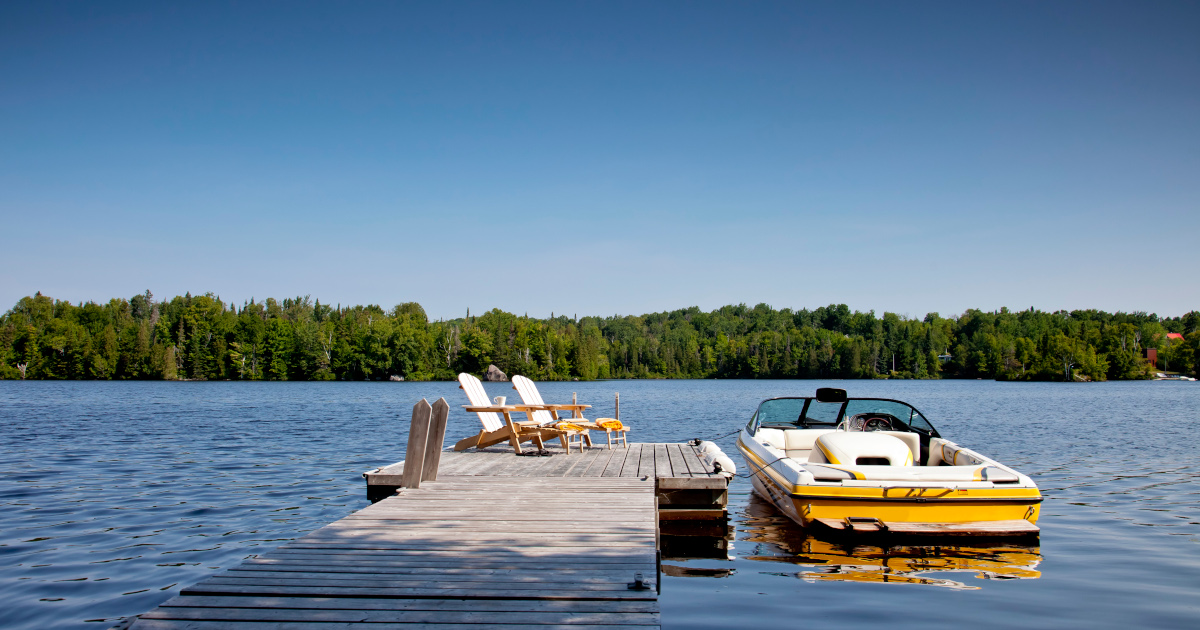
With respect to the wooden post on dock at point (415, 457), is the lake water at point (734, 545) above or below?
below

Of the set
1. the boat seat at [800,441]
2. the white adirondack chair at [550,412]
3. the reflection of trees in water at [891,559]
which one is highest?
the white adirondack chair at [550,412]

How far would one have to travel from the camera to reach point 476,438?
11.4m

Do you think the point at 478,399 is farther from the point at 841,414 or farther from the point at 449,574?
the point at 449,574

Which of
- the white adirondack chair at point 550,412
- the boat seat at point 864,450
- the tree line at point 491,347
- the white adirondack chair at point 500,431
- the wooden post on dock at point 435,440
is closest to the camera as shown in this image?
the wooden post on dock at point 435,440

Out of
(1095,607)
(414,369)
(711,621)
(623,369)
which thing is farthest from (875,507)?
(623,369)

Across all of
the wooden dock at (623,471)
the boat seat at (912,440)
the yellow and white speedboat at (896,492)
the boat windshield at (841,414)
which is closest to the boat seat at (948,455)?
the yellow and white speedboat at (896,492)

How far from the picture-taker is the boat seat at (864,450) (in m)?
7.91

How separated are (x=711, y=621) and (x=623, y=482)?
8.86 ft

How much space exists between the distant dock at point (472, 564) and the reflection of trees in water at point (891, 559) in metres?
0.75

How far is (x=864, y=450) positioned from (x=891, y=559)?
1141 millimetres

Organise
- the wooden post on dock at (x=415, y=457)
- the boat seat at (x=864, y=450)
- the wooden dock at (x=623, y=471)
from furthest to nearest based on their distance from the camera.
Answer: the wooden dock at (x=623, y=471)
the boat seat at (x=864, y=450)
the wooden post on dock at (x=415, y=457)

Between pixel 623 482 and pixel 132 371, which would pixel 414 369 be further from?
pixel 623 482

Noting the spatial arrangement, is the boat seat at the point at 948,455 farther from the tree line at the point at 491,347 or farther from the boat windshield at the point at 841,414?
the tree line at the point at 491,347

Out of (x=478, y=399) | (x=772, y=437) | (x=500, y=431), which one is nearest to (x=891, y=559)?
(x=772, y=437)
